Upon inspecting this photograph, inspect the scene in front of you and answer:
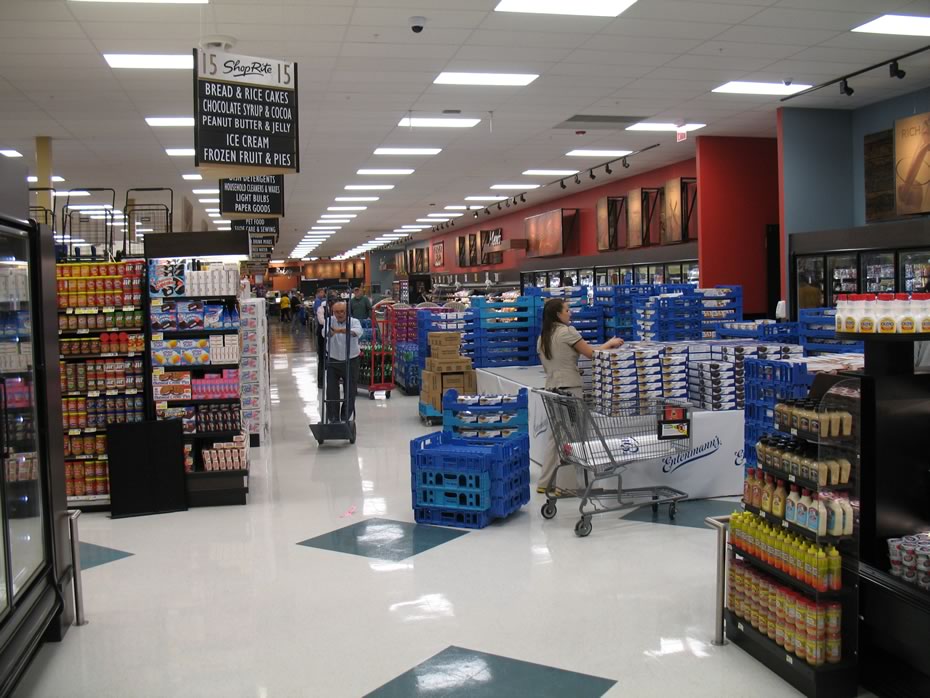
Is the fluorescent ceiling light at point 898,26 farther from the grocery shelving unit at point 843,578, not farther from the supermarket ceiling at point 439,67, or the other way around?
the grocery shelving unit at point 843,578

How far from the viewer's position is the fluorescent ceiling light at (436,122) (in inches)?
451

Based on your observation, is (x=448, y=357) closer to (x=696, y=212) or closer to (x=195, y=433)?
(x=195, y=433)

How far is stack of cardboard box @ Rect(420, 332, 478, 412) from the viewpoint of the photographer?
10445 mm

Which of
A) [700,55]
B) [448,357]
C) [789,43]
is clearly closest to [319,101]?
[448,357]

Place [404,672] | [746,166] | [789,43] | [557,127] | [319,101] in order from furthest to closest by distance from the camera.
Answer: [746,166] → [557,127] → [319,101] → [789,43] → [404,672]

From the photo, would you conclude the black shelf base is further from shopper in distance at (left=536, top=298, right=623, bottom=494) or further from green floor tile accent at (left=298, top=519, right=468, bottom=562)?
shopper in distance at (left=536, top=298, right=623, bottom=494)

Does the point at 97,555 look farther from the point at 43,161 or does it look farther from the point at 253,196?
the point at 43,161

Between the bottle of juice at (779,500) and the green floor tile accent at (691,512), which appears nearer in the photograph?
the bottle of juice at (779,500)

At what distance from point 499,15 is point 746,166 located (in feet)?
24.6

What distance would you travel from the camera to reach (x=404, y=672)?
12.3 feet

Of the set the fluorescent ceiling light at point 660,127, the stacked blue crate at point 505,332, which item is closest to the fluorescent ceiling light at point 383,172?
the fluorescent ceiling light at point 660,127

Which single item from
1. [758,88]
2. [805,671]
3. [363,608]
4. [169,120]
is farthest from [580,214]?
[805,671]

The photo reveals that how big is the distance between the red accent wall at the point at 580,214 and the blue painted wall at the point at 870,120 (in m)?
2.50

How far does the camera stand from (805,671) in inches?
135
